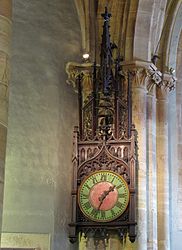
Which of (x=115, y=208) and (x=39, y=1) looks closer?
(x=115, y=208)

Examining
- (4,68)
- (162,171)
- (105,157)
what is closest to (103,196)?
(105,157)

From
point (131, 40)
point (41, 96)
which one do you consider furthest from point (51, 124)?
point (131, 40)

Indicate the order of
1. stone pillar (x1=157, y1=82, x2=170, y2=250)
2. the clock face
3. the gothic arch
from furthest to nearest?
stone pillar (x1=157, y1=82, x2=170, y2=250) → the gothic arch → the clock face

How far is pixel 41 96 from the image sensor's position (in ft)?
34.0

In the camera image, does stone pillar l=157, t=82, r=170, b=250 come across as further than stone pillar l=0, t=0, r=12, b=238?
Yes

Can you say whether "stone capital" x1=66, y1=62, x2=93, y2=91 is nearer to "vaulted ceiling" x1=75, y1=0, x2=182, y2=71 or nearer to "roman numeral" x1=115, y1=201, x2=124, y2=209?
"vaulted ceiling" x1=75, y1=0, x2=182, y2=71

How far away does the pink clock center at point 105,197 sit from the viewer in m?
10.1

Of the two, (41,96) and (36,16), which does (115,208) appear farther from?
(36,16)

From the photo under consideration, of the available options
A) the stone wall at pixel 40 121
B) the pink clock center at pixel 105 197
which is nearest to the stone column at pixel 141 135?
the pink clock center at pixel 105 197

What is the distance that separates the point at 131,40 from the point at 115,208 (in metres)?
3.05

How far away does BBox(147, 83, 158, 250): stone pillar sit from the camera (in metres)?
10.6

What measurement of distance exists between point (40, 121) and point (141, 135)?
1.79m

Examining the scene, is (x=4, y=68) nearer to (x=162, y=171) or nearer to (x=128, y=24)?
(x=128, y=24)

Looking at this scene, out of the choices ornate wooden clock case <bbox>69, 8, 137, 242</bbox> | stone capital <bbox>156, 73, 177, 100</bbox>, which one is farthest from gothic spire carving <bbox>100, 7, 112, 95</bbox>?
stone capital <bbox>156, 73, 177, 100</bbox>
